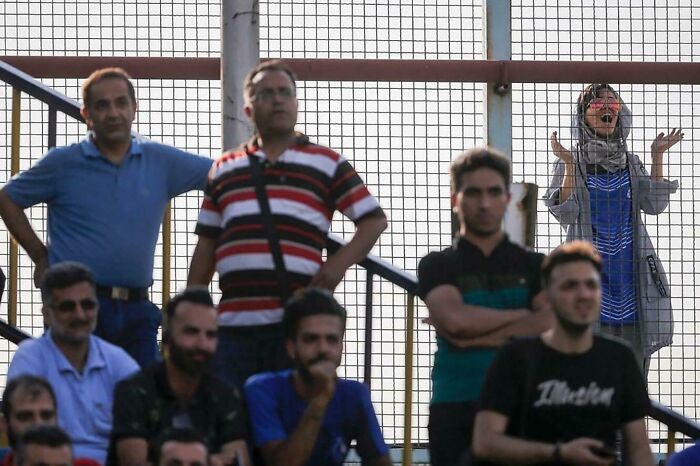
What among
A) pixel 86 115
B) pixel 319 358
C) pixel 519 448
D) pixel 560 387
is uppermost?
pixel 86 115

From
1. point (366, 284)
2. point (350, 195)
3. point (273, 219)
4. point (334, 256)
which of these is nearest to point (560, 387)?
point (334, 256)

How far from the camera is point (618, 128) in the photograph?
1072 centimetres

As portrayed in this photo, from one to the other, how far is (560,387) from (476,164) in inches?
37.2

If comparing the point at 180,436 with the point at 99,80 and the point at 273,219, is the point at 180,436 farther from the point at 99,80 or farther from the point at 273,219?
the point at 99,80

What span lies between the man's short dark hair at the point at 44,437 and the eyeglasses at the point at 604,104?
3.44 metres

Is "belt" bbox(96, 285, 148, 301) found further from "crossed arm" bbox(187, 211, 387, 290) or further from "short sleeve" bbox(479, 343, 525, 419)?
"short sleeve" bbox(479, 343, 525, 419)

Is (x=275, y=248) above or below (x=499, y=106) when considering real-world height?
below

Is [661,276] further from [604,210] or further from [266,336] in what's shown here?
[266,336]

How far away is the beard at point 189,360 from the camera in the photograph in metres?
8.57

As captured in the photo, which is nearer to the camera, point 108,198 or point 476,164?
point 476,164

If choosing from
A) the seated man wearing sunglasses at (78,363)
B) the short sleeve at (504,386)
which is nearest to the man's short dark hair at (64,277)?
the seated man wearing sunglasses at (78,363)

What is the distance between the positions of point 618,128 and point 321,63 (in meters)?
1.38

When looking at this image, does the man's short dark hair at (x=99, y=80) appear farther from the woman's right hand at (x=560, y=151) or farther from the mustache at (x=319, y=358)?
the woman's right hand at (x=560, y=151)

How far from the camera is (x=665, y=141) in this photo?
10.9 m
